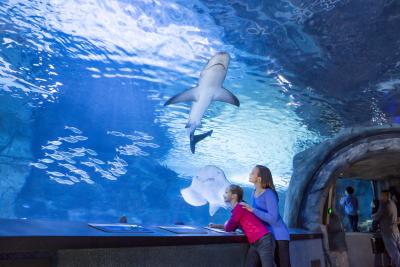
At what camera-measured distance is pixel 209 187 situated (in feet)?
45.1

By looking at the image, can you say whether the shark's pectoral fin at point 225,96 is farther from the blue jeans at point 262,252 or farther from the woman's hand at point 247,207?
the blue jeans at point 262,252

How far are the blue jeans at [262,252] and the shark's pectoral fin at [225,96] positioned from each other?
184 inches

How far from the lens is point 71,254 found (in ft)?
9.20

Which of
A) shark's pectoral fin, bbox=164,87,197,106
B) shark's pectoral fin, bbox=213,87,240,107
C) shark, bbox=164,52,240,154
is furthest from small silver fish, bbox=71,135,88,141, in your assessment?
shark's pectoral fin, bbox=213,87,240,107

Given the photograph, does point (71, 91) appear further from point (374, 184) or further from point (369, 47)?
point (374, 184)

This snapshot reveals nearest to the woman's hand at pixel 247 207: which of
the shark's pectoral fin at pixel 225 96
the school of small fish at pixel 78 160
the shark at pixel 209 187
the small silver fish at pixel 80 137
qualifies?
the shark's pectoral fin at pixel 225 96

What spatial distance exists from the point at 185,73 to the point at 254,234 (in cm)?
484

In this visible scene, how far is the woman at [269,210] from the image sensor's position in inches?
151

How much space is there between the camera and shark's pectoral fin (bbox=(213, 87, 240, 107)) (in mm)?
8023

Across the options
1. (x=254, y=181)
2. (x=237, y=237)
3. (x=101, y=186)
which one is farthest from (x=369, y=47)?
(x=101, y=186)

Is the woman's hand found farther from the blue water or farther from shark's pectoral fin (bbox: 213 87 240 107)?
shark's pectoral fin (bbox: 213 87 240 107)

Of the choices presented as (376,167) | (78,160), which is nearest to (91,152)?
(78,160)

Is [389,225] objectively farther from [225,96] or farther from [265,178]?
[265,178]

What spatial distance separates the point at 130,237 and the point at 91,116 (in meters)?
16.2
